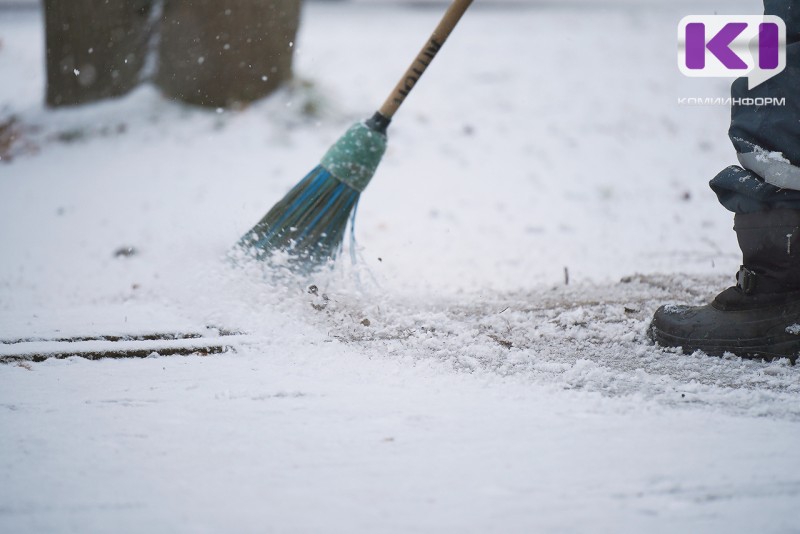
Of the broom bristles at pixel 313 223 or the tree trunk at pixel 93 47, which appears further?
the tree trunk at pixel 93 47

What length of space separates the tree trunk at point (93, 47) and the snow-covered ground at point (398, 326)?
0.14 m

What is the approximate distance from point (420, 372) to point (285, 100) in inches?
119

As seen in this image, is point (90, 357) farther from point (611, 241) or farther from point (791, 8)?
point (611, 241)

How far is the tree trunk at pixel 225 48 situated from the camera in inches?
150

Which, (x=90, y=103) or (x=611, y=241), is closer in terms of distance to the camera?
(x=611, y=241)

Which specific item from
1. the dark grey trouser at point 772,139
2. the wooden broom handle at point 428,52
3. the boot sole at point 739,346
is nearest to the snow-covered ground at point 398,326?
the boot sole at point 739,346

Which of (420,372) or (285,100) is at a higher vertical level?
(285,100)

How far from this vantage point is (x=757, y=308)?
173 centimetres

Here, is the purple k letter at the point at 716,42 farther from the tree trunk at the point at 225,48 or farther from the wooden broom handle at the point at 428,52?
the tree trunk at the point at 225,48

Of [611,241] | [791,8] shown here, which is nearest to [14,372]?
[791,8]

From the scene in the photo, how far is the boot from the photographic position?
1673mm

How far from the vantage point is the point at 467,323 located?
1.95 meters

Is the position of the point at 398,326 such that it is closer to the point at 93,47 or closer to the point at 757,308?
the point at 757,308

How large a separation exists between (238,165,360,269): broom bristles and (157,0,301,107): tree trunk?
204cm
